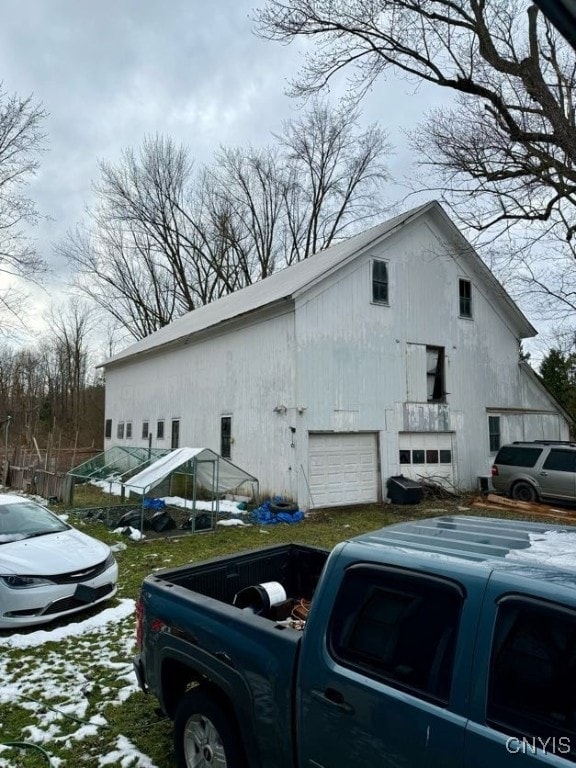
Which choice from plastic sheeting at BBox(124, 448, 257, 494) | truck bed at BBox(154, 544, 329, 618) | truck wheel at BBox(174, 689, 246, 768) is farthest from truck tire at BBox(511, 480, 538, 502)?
truck wheel at BBox(174, 689, 246, 768)

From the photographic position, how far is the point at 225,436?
55.9 feet

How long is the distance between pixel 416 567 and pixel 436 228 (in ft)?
56.0

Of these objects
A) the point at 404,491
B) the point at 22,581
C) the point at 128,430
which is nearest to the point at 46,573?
the point at 22,581

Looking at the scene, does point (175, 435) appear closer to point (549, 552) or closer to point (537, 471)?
point (537, 471)

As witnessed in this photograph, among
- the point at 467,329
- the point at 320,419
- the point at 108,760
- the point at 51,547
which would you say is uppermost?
the point at 467,329

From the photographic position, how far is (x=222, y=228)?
124 ft

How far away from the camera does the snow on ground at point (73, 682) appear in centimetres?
354

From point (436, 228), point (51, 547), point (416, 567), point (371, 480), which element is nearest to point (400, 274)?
point (436, 228)

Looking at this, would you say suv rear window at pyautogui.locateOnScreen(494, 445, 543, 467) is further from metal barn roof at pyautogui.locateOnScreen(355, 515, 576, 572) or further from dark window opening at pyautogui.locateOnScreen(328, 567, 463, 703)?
dark window opening at pyautogui.locateOnScreen(328, 567, 463, 703)

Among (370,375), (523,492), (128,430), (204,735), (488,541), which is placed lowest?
(523,492)

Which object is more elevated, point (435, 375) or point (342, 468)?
point (435, 375)

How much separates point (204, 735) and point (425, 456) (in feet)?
→ 46.7

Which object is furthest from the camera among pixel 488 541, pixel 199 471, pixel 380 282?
pixel 380 282

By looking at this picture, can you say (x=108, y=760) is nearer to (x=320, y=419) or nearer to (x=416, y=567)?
(x=416, y=567)
